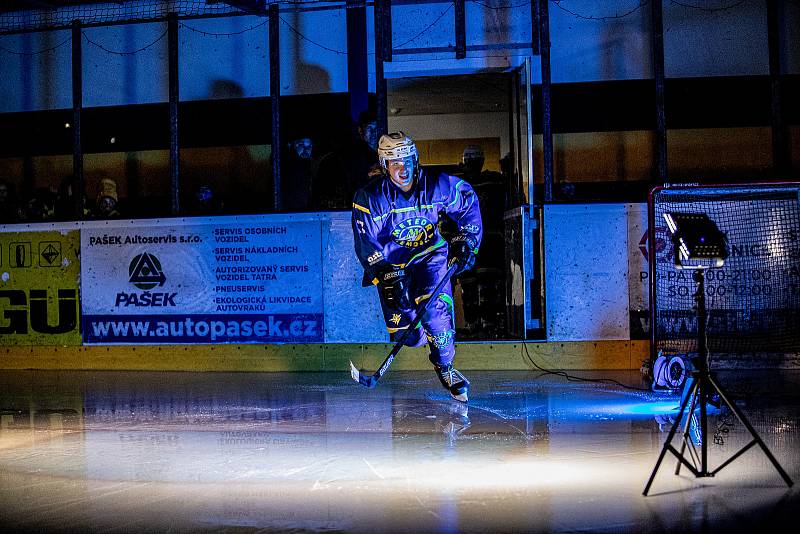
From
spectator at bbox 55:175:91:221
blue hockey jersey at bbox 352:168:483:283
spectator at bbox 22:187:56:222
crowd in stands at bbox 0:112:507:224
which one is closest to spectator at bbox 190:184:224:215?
crowd in stands at bbox 0:112:507:224

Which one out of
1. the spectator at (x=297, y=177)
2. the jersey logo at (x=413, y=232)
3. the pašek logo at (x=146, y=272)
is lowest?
the pašek logo at (x=146, y=272)

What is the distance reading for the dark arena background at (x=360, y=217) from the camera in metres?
7.37

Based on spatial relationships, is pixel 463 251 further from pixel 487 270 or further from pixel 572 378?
pixel 487 270

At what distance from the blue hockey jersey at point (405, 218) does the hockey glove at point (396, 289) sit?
82 millimetres

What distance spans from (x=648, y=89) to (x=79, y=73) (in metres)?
6.78

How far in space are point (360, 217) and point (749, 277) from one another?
13.3ft

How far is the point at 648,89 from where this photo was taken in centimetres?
1062

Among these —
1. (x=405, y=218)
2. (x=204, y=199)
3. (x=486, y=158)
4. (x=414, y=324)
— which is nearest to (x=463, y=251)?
(x=405, y=218)

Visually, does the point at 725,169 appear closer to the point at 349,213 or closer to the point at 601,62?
the point at 601,62

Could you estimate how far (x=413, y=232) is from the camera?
730cm

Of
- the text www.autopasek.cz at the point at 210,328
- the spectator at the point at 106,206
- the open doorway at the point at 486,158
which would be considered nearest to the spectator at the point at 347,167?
the open doorway at the point at 486,158

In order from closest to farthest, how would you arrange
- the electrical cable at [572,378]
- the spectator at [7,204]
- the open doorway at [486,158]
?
the electrical cable at [572,378], the open doorway at [486,158], the spectator at [7,204]

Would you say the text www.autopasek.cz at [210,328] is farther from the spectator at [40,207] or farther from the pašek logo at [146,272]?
the spectator at [40,207]

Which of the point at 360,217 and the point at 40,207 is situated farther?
the point at 40,207
